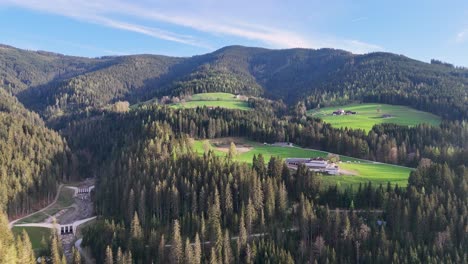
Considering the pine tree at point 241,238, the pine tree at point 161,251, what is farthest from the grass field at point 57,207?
the pine tree at point 241,238

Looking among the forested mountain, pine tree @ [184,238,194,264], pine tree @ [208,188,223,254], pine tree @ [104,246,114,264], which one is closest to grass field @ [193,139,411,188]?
the forested mountain

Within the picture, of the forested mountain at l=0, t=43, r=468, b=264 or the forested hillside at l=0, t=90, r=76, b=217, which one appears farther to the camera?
the forested hillside at l=0, t=90, r=76, b=217

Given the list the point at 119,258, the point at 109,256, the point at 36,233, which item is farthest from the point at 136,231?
the point at 36,233

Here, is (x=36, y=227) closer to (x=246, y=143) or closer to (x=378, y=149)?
(x=246, y=143)

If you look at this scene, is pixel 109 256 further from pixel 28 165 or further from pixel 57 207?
pixel 28 165

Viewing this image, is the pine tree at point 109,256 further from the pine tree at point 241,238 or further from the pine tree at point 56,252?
the pine tree at point 241,238

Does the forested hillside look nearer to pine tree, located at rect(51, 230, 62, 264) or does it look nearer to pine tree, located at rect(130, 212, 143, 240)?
pine tree, located at rect(51, 230, 62, 264)
